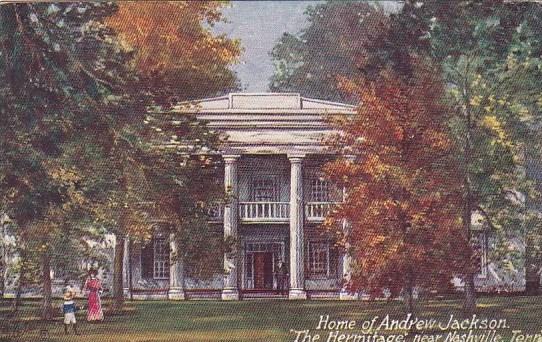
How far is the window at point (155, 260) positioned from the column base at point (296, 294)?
569mm

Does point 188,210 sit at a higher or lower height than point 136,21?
lower

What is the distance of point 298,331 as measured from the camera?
213 inches

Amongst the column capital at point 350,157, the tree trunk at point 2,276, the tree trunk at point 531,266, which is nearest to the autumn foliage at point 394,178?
the column capital at point 350,157

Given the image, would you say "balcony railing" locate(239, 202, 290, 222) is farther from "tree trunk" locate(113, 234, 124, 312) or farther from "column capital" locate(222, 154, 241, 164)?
"tree trunk" locate(113, 234, 124, 312)

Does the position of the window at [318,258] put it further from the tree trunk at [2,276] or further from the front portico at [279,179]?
the tree trunk at [2,276]

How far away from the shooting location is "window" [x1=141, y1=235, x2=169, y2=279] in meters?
5.43

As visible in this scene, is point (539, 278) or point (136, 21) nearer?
point (136, 21)

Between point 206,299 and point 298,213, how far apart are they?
0.57 m

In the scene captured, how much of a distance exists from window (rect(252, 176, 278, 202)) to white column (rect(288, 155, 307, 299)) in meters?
0.08

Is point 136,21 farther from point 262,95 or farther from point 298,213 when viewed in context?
point 298,213

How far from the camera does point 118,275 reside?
543 centimetres

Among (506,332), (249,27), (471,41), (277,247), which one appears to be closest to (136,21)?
(249,27)

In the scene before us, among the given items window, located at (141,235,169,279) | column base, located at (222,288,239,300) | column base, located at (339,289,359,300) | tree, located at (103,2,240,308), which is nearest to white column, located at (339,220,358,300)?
column base, located at (339,289,359,300)

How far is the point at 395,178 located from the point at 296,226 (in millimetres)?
500
